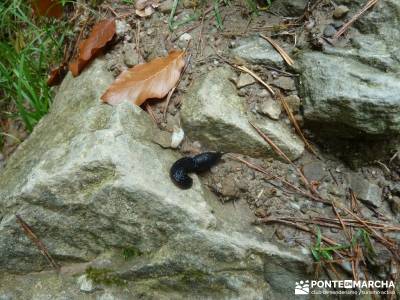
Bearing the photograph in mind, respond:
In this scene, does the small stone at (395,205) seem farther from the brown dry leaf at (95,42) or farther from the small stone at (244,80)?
the brown dry leaf at (95,42)

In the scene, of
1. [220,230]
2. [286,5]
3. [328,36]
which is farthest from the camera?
[286,5]

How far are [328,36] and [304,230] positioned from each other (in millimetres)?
1115

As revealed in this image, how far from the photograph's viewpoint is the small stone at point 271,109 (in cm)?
239

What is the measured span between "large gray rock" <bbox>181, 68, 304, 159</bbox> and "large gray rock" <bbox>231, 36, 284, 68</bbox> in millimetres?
212

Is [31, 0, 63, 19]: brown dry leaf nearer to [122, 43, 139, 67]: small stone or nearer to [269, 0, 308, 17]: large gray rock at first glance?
[122, 43, 139, 67]: small stone

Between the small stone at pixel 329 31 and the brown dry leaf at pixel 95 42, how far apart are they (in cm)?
133

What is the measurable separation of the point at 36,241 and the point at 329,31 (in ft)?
6.74

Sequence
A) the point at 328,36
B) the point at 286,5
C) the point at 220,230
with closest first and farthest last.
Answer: the point at 220,230, the point at 328,36, the point at 286,5

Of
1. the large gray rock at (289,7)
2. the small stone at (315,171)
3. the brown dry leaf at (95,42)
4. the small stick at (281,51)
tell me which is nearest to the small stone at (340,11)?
the large gray rock at (289,7)

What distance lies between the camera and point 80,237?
2320mm

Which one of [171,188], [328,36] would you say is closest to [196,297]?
[171,188]

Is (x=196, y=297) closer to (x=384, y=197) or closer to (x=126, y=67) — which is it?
(x=384, y=197)

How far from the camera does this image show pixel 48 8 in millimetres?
3393

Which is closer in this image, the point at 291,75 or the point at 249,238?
the point at 249,238
